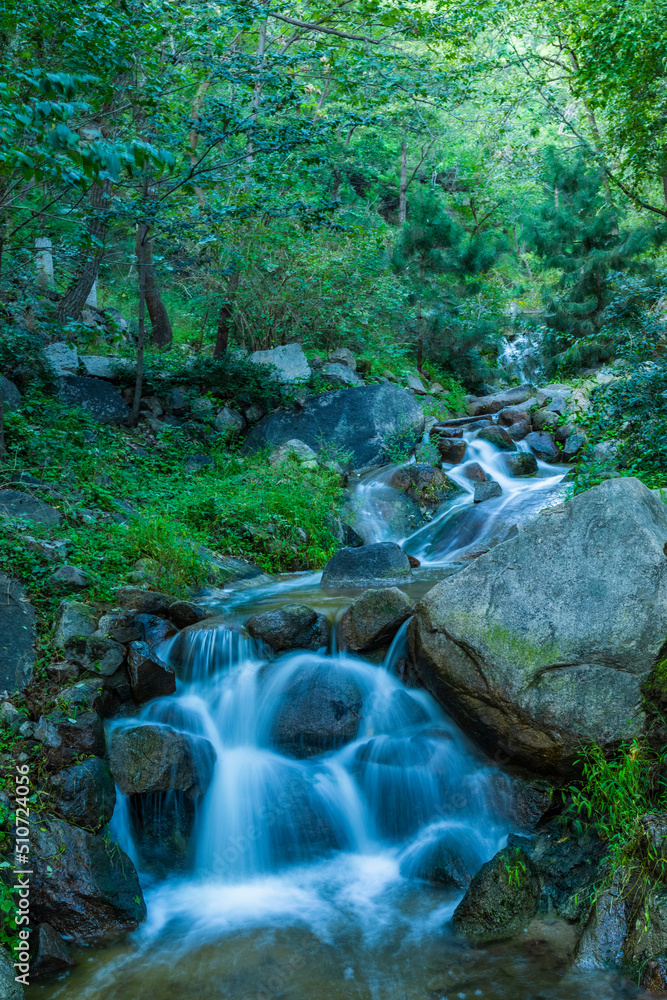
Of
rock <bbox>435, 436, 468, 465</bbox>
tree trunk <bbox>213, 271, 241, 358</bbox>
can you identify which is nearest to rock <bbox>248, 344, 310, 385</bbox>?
tree trunk <bbox>213, 271, 241, 358</bbox>

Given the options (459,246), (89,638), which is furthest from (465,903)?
(459,246)

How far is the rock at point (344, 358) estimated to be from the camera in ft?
45.0

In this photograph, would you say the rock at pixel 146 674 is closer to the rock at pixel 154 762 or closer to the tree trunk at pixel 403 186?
the rock at pixel 154 762

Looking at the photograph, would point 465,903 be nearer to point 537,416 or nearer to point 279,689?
point 279,689

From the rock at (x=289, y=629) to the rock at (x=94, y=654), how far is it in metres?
1.26

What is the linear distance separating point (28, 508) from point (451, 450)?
7.28 m

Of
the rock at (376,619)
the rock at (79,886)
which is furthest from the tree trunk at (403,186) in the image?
the rock at (79,886)

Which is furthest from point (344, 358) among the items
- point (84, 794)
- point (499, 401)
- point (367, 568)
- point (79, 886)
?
point (79, 886)

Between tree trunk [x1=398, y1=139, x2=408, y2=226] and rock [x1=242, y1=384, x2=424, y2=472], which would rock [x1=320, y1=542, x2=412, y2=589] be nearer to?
rock [x1=242, y1=384, x2=424, y2=472]

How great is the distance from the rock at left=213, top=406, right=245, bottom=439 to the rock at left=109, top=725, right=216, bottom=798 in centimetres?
701

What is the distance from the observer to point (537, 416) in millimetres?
13016

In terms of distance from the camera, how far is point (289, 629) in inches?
228

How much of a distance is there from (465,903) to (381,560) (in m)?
4.56

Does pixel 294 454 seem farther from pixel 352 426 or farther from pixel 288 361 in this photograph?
pixel 288 361
